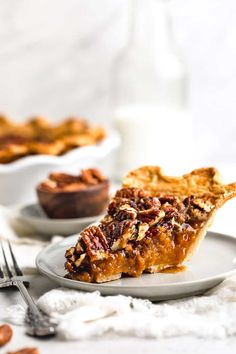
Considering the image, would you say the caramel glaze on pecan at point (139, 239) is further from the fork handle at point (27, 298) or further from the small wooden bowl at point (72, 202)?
the small wooden bowl at point (72, 202)

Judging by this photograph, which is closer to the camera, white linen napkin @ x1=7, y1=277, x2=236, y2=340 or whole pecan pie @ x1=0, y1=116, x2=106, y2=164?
white linen napkin @ x1=7, y1=277, x2=236, y2=340

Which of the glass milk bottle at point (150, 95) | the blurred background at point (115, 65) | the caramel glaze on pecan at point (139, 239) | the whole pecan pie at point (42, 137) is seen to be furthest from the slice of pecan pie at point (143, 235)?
the blurred background at point (115, 65)

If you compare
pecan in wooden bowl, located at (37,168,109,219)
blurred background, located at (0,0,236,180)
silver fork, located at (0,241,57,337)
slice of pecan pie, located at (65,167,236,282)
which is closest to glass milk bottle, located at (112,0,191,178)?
blurred background, located at (0,0,236,180)

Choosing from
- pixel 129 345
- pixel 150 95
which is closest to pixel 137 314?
pixel 129 345

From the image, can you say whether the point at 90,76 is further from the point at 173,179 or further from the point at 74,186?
the point at 173,179

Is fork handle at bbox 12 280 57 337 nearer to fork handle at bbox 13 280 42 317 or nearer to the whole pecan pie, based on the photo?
fork handle at bbox 13 280 42 317

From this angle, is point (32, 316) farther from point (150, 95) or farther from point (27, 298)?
point (150, 95)
